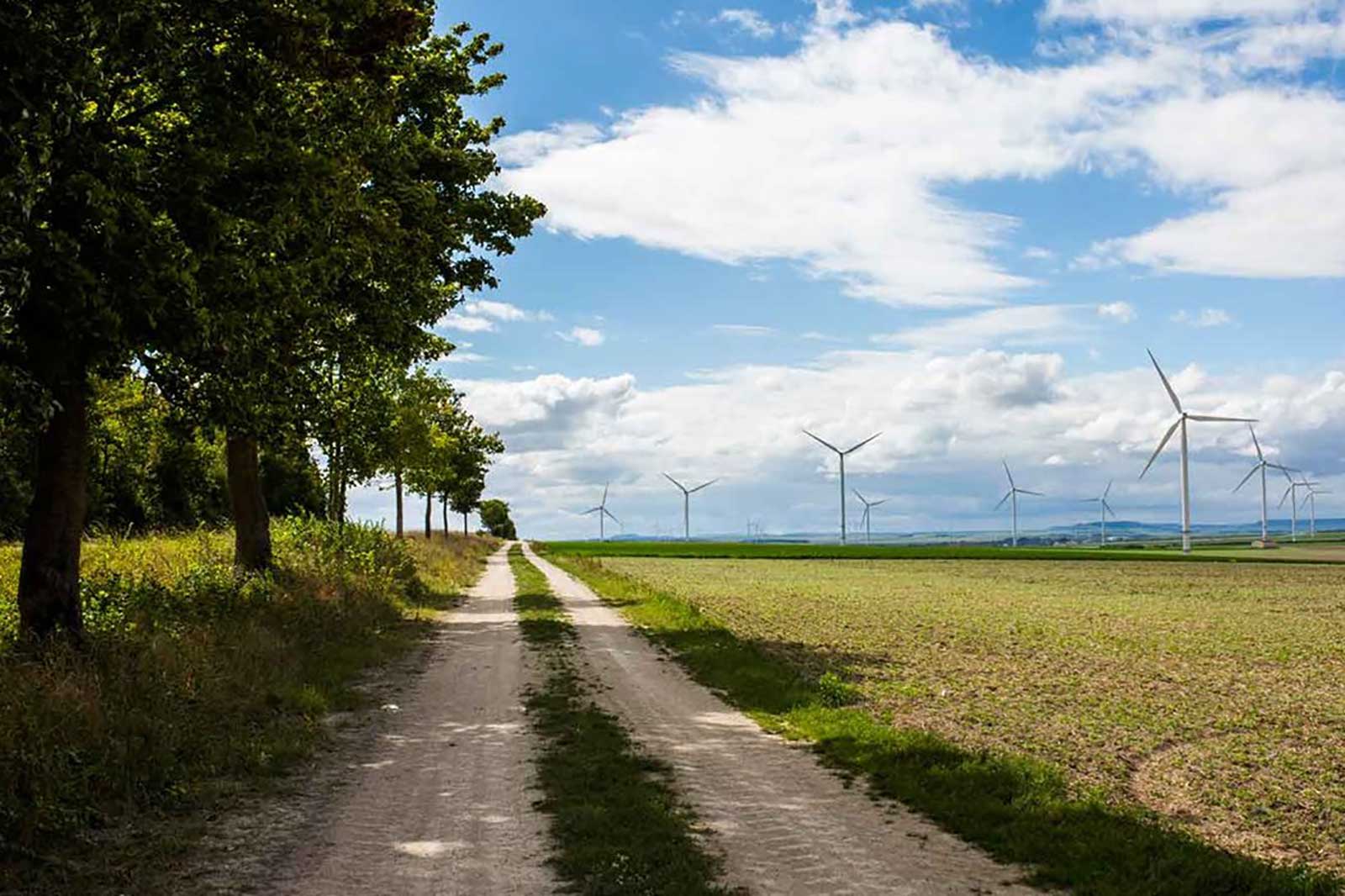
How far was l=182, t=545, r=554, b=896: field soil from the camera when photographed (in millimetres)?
8531

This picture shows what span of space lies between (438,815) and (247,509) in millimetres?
20032

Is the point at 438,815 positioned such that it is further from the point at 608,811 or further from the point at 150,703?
the point at 150,703

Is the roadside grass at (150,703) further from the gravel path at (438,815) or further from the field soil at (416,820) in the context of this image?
the gravel path at (438,815)

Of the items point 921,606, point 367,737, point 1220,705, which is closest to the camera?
point 367,737

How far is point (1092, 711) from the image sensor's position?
1688cm

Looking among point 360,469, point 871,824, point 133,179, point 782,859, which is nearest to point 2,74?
point 133,179

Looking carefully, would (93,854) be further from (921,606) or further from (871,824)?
(921,606)

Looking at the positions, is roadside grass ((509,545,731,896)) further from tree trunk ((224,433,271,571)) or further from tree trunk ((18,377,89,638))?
tree trunk ((224,433,271,571))

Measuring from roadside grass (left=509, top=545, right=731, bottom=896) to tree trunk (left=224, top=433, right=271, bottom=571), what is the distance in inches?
519

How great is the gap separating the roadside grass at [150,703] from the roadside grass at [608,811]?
3.21m

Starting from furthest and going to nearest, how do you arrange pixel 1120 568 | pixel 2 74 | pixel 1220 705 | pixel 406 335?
1. pixel 1120 568
2. pixel 406 335
3. pixel 1220 705
4. pixel 2 74

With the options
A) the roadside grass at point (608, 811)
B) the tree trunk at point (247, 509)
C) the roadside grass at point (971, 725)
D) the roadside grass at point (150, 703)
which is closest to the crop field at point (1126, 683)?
the roadside grass at point (971, 725)

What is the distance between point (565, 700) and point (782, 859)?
8428 millimetres

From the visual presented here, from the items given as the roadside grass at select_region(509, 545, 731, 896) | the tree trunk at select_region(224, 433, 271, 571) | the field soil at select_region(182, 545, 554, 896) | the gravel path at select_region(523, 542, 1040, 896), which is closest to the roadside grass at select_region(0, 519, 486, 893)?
the field soil at select_region(182, 545, 554, 896)
